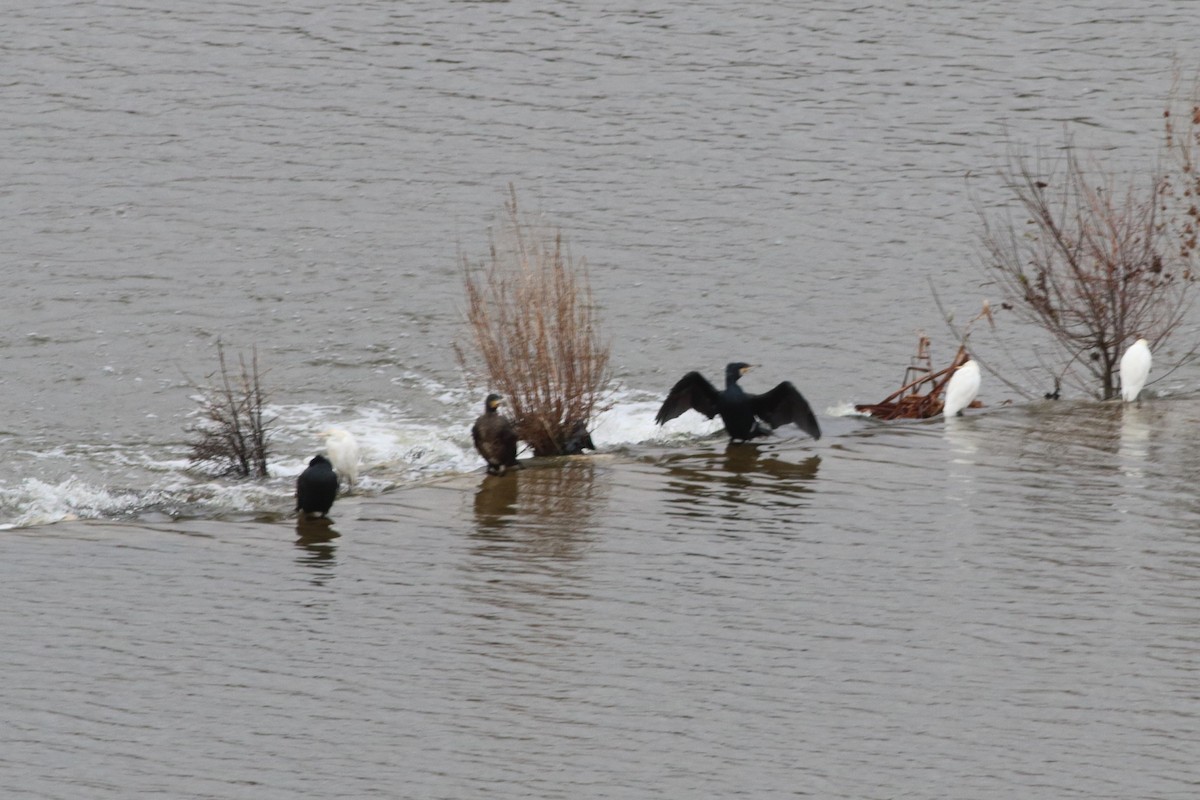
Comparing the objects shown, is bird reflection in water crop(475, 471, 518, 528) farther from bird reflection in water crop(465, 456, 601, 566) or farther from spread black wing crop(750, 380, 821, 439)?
spread black wing crop(750, 380, 821, 439)

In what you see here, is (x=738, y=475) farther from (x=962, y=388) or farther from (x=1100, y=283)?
(x=1100, y=283)

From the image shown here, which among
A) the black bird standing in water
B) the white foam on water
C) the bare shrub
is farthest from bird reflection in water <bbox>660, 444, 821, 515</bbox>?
the bare shrub

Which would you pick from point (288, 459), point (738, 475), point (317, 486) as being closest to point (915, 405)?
point (738, 475)

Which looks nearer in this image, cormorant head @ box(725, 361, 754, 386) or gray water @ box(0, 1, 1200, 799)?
gray water @ box(0, 1, 1200, 799)

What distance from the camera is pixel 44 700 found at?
9531mm

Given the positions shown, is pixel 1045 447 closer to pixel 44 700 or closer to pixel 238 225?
pixel 44 700

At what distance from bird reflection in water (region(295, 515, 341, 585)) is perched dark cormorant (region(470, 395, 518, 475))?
66.2 inches

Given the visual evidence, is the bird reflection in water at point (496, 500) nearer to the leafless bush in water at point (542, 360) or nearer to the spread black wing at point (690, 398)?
the leafless bush in water at point (542, 360)

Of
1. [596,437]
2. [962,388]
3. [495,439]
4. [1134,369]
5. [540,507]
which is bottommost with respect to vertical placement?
[540,507]

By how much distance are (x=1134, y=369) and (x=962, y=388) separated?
5.70 ft

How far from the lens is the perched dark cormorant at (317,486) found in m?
13.1

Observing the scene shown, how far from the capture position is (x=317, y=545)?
12578 mm

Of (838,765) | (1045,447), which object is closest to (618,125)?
(1045,447)

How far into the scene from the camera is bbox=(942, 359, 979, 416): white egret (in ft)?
52.3
